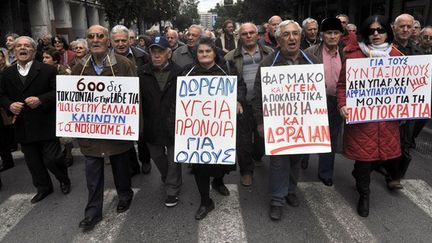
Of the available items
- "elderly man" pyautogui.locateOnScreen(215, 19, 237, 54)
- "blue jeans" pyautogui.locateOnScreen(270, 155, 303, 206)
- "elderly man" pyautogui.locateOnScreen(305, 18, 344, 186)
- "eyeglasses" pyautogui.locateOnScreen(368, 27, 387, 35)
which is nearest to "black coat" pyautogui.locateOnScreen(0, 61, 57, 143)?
"blue jeans" pyautogui.locateOnScreen(270, 155, 303, 206)

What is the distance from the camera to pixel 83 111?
3.70m

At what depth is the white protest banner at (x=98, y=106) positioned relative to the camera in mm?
3629

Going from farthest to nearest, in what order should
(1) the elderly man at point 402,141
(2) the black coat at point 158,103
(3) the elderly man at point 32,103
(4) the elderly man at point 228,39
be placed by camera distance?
(4) the elderly man at point 228,39, (1) the elderly man at point 402,141, (3) the elderly man at point 32,103, (2) the black coat at point 158,103

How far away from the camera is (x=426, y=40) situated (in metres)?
5.38

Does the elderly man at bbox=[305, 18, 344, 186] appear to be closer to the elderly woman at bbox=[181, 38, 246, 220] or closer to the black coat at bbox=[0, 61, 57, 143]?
the elderly woman at bbox=[181, 38, 246, 220]

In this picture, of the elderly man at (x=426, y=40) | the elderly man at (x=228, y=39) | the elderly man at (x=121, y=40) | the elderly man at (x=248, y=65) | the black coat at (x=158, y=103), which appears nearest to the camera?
the black coat at (x=158, y=103)

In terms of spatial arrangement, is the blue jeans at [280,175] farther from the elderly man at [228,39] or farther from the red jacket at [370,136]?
the elderly man at [228,39]

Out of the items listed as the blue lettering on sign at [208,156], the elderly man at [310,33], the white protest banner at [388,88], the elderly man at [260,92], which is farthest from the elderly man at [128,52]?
the white protest banner at [388,88]

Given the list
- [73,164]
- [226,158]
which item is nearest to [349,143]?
[226,158]

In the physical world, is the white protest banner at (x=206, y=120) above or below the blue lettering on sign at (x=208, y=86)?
below

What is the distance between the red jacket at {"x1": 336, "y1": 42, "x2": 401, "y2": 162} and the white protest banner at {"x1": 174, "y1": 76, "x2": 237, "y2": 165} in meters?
1.06

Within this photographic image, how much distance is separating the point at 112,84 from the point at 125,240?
1485 millimetres

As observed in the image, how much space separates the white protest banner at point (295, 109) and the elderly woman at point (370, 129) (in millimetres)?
288

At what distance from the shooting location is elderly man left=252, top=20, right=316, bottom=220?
11.6 feet
